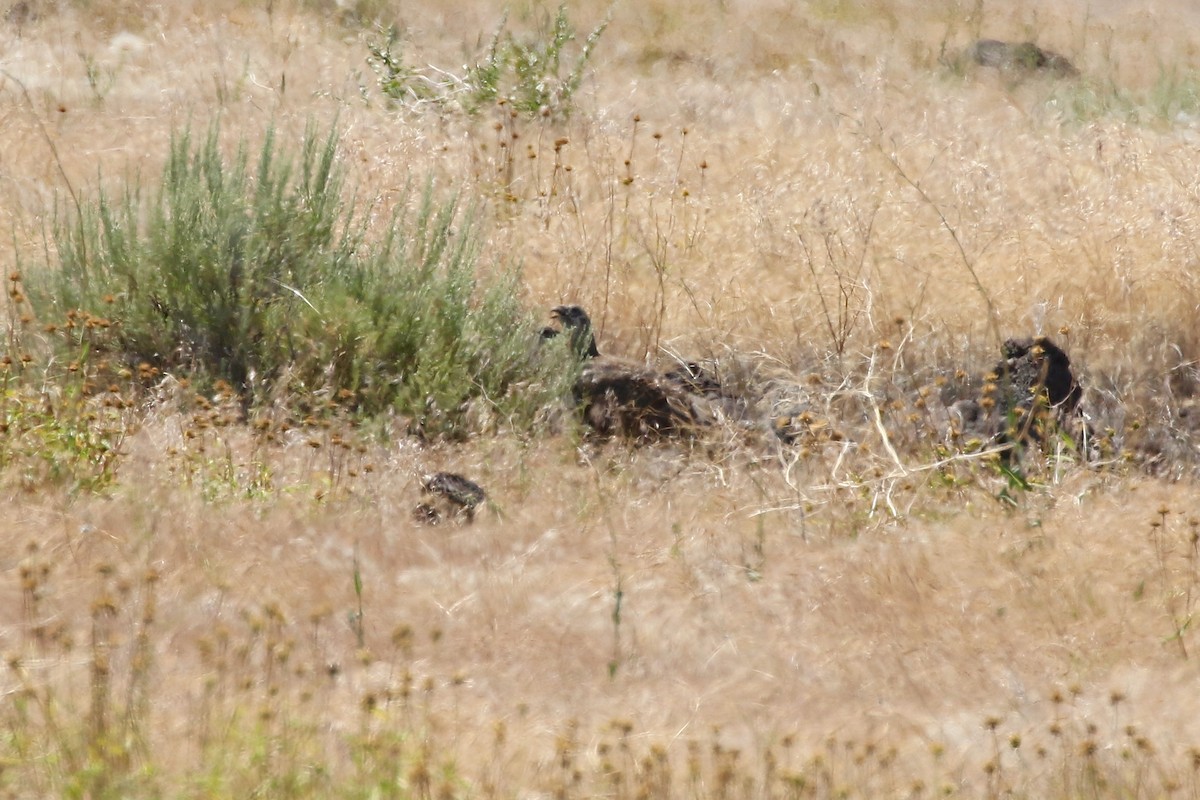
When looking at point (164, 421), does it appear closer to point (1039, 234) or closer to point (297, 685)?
point (297, 685)

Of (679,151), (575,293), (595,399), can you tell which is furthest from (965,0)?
(595,399)

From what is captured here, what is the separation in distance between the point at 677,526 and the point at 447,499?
0.81 m

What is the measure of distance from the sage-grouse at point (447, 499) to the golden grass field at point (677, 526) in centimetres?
9

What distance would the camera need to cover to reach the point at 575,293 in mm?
7188

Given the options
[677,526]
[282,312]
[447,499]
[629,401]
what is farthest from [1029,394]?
[282,312]

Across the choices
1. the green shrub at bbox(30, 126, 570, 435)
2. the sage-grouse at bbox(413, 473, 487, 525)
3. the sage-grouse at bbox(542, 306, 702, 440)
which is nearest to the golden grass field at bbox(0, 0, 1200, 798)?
the sage-grouse at bbox(413, 473, 487, 525)

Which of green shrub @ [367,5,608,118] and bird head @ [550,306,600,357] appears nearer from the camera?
bird head @ [550,306,600,357]

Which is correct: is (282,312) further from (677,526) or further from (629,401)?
(677,526)

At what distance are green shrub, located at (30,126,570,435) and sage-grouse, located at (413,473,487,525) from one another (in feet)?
2.46

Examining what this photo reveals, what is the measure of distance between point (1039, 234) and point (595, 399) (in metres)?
3.04

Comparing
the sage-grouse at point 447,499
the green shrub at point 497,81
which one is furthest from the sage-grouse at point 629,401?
the green shrub at point 497,81

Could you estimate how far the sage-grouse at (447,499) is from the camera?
4898mm

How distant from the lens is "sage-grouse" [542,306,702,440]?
611cm

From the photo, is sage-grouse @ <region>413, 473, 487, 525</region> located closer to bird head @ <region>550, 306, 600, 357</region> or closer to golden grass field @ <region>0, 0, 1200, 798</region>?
golden grass field @ <region>0, 0, 1200, 798</region>
